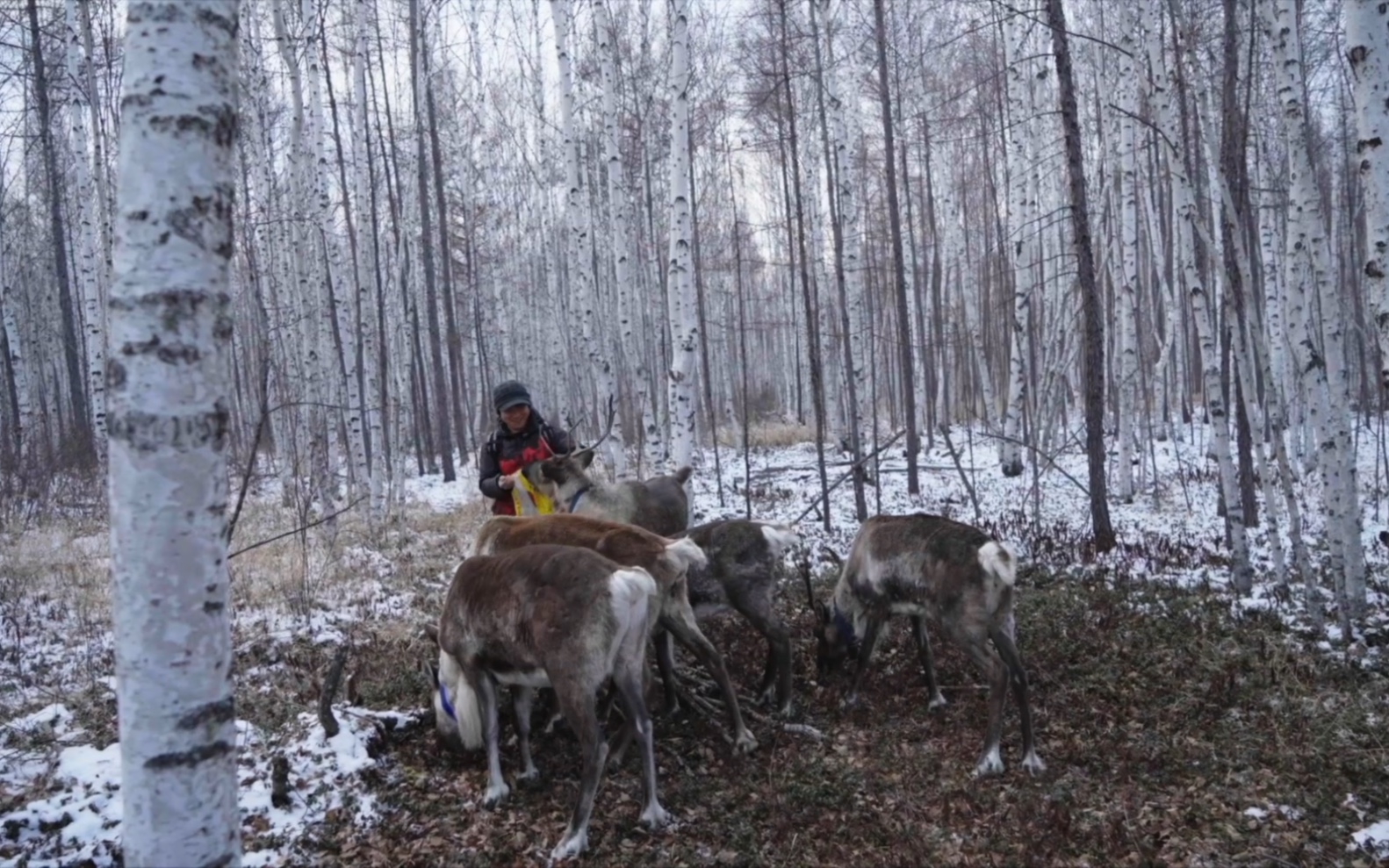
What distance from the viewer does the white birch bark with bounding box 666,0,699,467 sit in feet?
33.6

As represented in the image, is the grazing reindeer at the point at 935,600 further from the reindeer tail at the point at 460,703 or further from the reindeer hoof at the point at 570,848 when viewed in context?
the reindeer tail at the point at 460,703

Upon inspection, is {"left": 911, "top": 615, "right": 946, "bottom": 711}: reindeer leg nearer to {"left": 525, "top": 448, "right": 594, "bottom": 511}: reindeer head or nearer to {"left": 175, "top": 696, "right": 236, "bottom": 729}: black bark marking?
{"left": 525, "top": 448, "right": 594, "bottom": 511}: reindeer head

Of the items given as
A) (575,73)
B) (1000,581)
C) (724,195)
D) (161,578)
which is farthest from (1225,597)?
(724,195)

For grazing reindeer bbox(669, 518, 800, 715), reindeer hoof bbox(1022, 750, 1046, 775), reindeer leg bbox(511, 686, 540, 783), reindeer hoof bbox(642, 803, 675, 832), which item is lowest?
reindeer hoof bbox(1022, 750, 1046, 775)

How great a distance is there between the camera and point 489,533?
6039 millimetres

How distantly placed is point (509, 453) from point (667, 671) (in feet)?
8.94

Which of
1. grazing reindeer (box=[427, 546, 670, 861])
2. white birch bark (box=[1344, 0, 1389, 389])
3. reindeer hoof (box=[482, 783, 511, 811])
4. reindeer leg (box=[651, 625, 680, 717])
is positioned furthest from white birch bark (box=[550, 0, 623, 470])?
white birch bark (box=[1344, 0, 1389, 389])

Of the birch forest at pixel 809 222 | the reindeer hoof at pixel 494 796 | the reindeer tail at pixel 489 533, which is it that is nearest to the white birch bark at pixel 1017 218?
the birch forest at pixel 809 222

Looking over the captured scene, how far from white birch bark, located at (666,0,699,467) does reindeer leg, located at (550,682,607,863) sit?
5.84 metres

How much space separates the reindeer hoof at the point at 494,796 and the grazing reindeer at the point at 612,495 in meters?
2.80

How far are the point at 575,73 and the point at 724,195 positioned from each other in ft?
40.5

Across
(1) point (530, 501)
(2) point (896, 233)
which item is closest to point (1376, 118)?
(1) point (530, 501)

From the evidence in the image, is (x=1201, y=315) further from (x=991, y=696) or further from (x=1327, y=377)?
(x=991, y=696)

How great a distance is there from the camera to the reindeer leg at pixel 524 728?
511 centimetres
